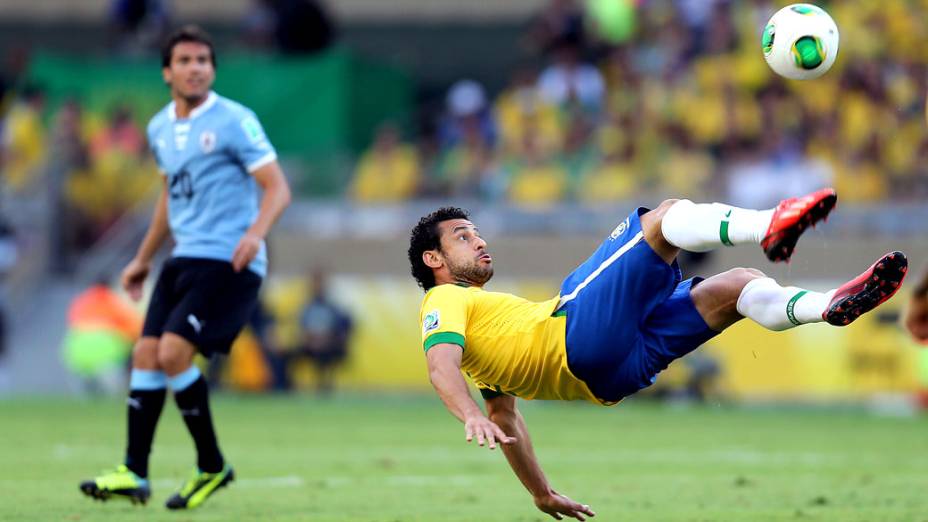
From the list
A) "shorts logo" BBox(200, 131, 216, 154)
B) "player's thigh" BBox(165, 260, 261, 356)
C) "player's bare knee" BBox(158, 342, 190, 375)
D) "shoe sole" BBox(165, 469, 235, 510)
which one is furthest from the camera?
"shorts logo" BBox(200, 131, 216, 154)

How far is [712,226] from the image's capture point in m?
6.90

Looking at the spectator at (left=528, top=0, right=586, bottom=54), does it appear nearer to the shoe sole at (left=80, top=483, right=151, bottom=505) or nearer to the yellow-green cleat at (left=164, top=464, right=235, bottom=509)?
the yellow-green cleat at (left=164, top=464, right=235, bottom=509)

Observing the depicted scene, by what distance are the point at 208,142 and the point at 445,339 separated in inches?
114

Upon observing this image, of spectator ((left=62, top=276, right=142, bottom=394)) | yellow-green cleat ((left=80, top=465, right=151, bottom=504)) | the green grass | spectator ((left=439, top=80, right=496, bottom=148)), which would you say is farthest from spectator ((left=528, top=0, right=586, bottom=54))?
yellow-green cleat ((left=80, top=465, right=151, bottom=504))

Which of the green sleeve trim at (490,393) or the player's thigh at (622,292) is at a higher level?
the player's thigh at (622,292)

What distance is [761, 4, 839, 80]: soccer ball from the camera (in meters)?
7.73

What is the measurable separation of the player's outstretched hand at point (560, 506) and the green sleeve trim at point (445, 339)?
914 millimetres

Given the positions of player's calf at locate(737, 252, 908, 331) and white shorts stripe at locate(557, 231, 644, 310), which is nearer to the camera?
player's calf at locate(737, 252, 908, 331)

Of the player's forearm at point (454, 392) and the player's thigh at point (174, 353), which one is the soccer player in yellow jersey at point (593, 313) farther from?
the player's thigh at point (174, 353)

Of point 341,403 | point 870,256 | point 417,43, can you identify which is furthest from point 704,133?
point 417,43

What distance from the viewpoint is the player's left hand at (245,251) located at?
8.97m

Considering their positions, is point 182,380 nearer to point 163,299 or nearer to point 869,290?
point 163,299

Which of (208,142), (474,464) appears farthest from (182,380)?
(474,464)

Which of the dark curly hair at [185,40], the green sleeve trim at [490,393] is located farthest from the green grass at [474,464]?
the dark curly hair at [185,40]
